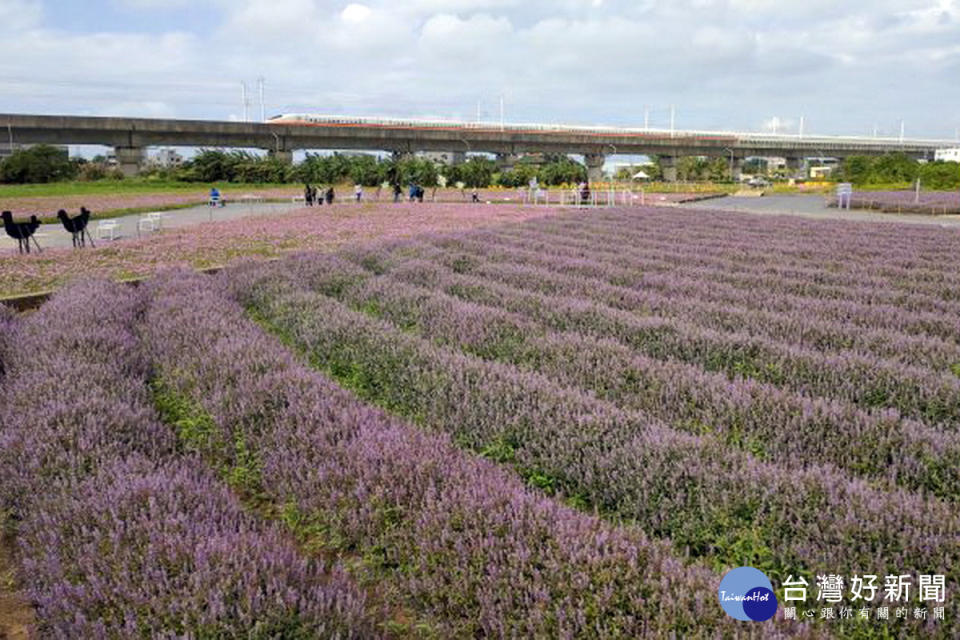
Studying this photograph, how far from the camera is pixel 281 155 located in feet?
213

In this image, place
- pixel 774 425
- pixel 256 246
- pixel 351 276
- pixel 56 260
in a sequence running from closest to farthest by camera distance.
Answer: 1. pixel 774 425
2. pixel 351 276
3. pixel 56 260
4. pixel 256 246

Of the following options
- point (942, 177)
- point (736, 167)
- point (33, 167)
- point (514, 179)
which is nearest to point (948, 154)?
point (736, 167)

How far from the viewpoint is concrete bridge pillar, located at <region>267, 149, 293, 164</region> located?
6456cm

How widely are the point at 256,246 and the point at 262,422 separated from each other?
13089 mm

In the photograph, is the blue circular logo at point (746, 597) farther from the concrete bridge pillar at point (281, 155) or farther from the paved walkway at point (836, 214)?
the concrete bridge pillar at point (281, 155)

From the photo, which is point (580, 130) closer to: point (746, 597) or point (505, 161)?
point (505, 161)

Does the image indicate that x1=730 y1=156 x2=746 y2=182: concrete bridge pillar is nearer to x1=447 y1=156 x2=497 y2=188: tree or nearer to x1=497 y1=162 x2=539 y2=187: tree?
x1=497 y1=162 x2=539 y2=187: tree

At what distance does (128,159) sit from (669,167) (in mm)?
58025

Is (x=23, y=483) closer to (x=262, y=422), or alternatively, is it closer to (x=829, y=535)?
(x=262, y=422)

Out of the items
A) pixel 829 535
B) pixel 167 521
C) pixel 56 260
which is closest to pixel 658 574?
pixel 829 535

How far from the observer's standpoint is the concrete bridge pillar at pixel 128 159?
59.3 metres

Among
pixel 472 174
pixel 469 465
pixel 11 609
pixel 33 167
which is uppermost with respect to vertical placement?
pixel 33 167

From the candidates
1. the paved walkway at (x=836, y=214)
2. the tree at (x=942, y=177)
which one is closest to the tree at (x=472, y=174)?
the paved walkway at (x=836, y=214)

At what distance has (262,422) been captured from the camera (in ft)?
15.0
